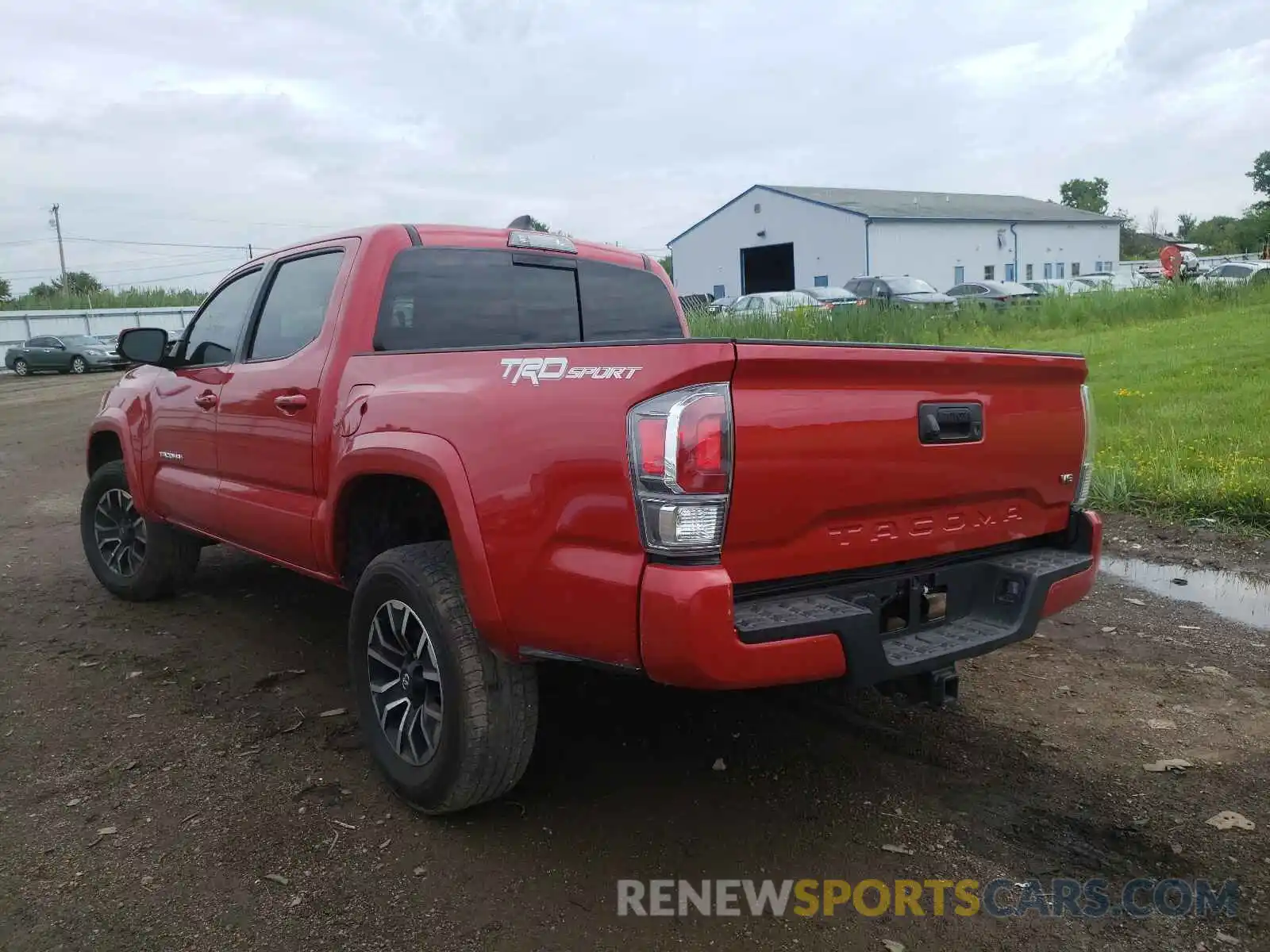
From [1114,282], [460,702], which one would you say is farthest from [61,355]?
[1114,282]

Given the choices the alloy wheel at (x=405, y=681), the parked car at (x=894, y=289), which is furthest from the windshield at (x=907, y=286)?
the alloy wheel at (x=405, y=681)

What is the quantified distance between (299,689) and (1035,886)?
309cm

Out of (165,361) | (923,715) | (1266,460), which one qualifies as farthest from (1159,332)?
(165,361)

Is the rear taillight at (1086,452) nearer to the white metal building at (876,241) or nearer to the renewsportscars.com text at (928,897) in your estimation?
A: the renewsportscars.com text at (928,897)

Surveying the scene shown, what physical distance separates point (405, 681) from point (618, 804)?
83 cm

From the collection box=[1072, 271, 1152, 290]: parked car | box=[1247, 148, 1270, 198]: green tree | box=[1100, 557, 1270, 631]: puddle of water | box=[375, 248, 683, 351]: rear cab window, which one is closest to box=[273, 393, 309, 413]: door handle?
box=[375, 248, 683, 351]: rear cab window

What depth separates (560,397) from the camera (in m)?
2.75

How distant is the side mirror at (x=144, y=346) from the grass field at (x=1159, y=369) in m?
5.89

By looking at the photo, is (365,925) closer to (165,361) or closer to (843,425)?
(843,425)

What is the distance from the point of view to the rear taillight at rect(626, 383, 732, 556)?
2502 mm

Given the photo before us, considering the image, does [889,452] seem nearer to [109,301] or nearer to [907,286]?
[907,286]

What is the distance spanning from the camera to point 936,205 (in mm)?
48062

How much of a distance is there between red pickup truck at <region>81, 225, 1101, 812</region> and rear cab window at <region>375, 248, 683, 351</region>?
0.01 m

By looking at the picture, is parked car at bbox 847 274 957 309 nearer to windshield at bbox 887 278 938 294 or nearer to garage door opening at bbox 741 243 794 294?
windshield at bbox 887 278 938 294
